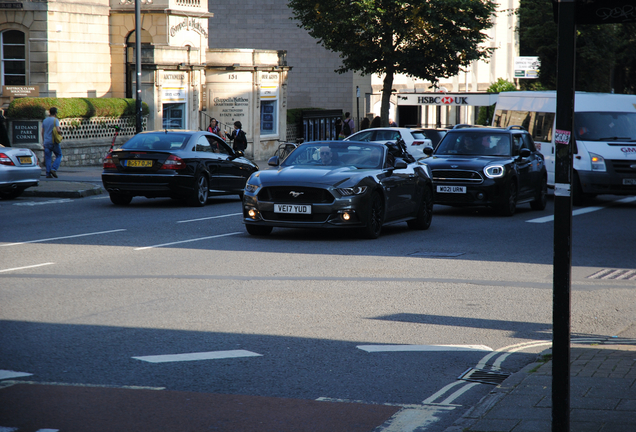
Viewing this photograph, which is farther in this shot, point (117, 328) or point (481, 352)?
point (117, 328)

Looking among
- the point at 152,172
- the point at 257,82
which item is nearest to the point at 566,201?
the point at 152,172

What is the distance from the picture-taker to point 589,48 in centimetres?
5022

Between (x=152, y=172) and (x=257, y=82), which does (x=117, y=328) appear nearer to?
(x=152, y=172)

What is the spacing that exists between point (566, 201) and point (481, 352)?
2901 millimetres

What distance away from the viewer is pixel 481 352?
681 cm

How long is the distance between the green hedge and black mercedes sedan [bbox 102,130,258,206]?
10.8m

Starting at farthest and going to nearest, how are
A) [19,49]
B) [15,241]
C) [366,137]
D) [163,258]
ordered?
[19,49] < [366,137] < [15,241] < [163,258]

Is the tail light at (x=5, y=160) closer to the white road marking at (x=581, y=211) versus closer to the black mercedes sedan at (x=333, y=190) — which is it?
the black mercedes sedan at (x=333, y=190)

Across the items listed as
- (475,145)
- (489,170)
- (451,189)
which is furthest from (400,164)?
(475,145)

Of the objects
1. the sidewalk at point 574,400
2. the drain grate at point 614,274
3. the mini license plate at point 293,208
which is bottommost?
the drain grate at point 614,274

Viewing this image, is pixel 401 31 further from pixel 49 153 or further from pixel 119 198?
pixel 119 198

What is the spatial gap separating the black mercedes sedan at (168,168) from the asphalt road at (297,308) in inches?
116

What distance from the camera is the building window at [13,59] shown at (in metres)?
35.1

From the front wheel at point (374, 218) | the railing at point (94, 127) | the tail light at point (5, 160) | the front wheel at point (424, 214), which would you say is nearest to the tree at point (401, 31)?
the railing at point (94, 127)
